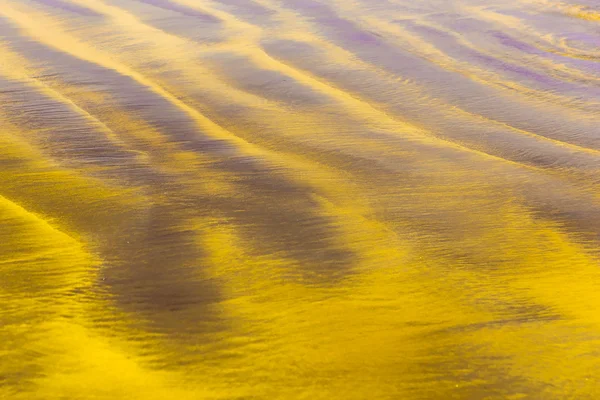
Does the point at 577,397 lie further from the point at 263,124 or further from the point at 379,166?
the point at 263,124

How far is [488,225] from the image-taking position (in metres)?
2.03

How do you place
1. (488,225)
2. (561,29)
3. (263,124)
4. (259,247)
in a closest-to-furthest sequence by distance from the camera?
(259,247)
(488,225)
(263,124)
(561,29)

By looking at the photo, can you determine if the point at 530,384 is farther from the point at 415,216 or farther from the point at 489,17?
the point at 489,17

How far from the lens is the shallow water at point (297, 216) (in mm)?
1401

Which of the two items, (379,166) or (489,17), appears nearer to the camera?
(379,166)

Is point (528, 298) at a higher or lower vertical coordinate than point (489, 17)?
lower

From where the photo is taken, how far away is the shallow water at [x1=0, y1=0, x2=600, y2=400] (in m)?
1.40

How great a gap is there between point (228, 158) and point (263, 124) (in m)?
0.40

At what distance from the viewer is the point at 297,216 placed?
2.04 metres

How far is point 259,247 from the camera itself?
6.07ft

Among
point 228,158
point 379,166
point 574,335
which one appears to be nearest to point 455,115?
point 379,166

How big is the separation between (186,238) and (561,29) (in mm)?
3043

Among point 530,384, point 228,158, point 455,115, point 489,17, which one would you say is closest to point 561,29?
point 489,17

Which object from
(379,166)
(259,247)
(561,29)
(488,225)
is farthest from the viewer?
(561,29)
